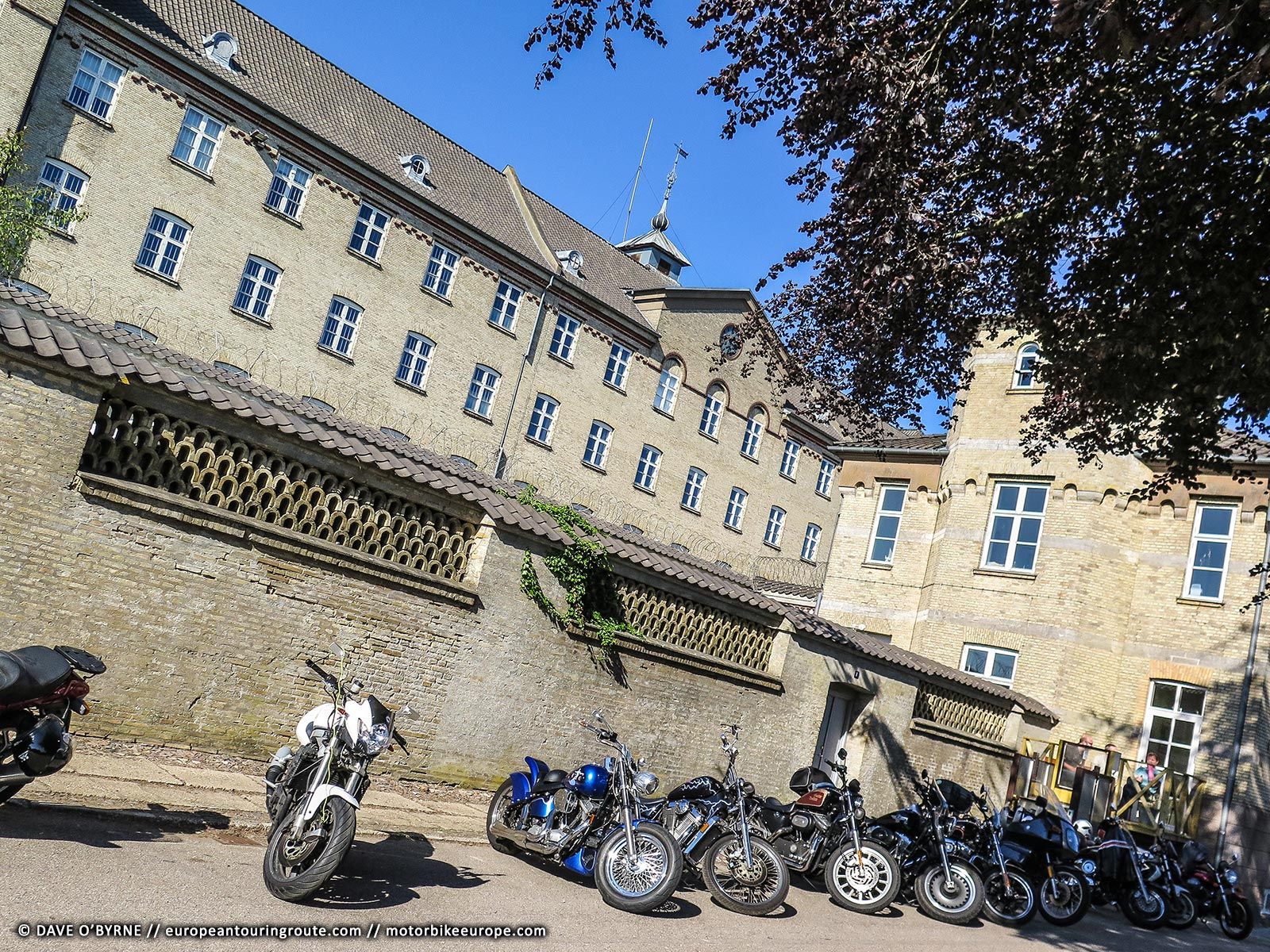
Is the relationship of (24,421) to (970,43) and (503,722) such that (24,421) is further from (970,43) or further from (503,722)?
(970,43)

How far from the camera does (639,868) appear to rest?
7551mm

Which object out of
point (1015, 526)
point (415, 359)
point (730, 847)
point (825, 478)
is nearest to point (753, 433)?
point (825, 478)

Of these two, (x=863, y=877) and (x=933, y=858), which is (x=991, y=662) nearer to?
(x=933, y=858)

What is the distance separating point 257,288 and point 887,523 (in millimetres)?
18236

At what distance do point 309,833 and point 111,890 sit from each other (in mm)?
1073

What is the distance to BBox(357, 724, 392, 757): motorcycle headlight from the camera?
20.5ft

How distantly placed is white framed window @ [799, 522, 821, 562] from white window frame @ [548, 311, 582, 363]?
16608mm

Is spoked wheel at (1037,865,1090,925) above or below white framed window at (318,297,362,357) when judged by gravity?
below

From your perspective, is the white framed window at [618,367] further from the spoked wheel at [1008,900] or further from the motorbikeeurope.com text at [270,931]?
the motorbikeeurope.com text at [270,931]

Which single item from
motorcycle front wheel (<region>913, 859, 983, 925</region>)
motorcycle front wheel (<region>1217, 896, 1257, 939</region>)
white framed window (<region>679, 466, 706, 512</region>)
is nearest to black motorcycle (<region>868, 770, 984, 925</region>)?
motorcycle front wheel (<region>913, 859, 983, 925</region>)

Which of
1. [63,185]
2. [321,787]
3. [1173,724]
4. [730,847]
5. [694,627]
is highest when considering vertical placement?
[63,185]

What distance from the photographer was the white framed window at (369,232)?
29109mm

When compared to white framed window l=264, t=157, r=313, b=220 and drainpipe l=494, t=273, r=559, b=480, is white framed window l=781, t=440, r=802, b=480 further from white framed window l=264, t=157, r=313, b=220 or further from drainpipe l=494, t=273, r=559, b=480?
white framed window l=264, t=157, r=313, b=220

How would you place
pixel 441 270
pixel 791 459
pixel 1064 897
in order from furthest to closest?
pixel 791 459 → pixel 441 270 → pixel 1064 897
